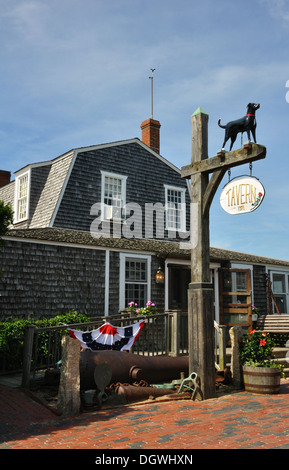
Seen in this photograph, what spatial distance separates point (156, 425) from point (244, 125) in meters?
5.30

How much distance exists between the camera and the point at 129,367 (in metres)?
8.56

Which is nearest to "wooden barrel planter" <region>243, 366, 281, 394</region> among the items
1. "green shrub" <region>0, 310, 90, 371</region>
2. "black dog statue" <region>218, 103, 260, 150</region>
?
"green shrub" <region>0, 310, 90, 371</region>

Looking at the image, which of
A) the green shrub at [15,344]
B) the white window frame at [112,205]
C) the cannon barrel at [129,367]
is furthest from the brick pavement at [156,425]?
the white window frame at [112,205]

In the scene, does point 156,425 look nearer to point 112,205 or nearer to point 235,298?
point 235,298

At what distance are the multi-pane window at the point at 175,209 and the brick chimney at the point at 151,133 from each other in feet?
6.89

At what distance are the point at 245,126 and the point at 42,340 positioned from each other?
657 centimetres

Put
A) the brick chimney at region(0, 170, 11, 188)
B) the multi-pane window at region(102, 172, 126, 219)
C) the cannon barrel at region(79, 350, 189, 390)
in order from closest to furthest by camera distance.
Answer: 1. the cannon barrel at region(79, 350, 189, 390)
2. the multi-pane window at region(102, 172, 126, 219)
3. the brick chimney at region(0, 170, 11, 188)

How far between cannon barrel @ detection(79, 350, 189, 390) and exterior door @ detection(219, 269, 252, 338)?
551 centimetres

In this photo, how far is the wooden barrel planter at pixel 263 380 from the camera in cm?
842

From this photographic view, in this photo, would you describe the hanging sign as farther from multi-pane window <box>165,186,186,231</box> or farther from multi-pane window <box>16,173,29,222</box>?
multi-pane window <box>16,173,29,222</box>

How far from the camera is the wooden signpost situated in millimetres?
8031

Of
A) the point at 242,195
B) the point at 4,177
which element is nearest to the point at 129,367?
the point at 242,195

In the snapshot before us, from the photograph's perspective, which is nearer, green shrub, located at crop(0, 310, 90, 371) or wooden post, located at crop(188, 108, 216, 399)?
wooden post, located at crop(188, 108, 216, 399)

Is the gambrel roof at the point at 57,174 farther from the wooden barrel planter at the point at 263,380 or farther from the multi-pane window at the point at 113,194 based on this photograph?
the wooden barrel planter at the point at 263,380
